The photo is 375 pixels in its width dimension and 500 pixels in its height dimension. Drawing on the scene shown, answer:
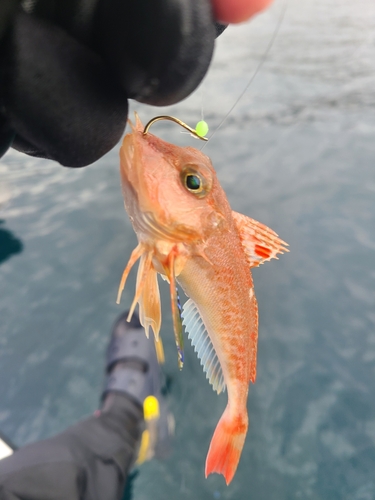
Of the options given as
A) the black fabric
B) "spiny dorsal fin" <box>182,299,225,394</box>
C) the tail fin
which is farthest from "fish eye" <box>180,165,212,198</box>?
the black fabric

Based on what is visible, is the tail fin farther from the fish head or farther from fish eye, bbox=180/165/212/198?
fish eye, bbox=180/165/212/198

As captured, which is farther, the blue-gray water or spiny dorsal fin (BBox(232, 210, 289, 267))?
the blue-gray water

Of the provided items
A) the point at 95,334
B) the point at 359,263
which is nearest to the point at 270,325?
the point at 359,263

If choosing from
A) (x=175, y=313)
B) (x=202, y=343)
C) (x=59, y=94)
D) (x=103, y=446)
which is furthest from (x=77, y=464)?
(x=59, y=94)

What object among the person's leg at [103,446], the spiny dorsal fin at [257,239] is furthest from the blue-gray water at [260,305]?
the spiny dorsal fin at [257,239]

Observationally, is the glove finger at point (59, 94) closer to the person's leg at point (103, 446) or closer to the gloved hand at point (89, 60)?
the gloved hand at point (89, 60)

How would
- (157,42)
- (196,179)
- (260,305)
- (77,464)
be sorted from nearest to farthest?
(157,42) < (196,179) < (77,464) < (260,305)

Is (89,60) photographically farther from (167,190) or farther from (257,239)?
(257,239)
